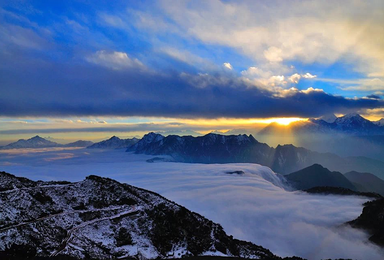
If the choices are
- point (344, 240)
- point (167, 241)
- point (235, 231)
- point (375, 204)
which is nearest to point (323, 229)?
point (344, 240)

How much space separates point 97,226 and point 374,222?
111369 mm

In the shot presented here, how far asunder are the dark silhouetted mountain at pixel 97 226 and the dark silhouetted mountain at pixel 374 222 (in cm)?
5642

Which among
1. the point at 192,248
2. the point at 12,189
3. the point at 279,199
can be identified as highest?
the point at 12,189

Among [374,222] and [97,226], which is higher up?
[97,226]

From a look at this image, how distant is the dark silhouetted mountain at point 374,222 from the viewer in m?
95.9

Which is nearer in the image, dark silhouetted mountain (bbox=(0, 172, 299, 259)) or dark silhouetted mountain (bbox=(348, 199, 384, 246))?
dark silhouetted mountain (bbox=(0, 172, 299, 259))

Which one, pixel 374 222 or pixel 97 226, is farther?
pixel 374 222

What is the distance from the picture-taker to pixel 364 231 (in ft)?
342

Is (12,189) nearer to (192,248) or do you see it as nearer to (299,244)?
(192,248)

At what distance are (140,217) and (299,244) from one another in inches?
3044

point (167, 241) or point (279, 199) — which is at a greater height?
point (167, 241)

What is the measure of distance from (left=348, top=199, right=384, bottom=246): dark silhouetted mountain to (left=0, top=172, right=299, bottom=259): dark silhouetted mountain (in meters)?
56.4

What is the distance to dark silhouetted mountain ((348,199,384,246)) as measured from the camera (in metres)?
95.9

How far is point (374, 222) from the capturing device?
340ft
